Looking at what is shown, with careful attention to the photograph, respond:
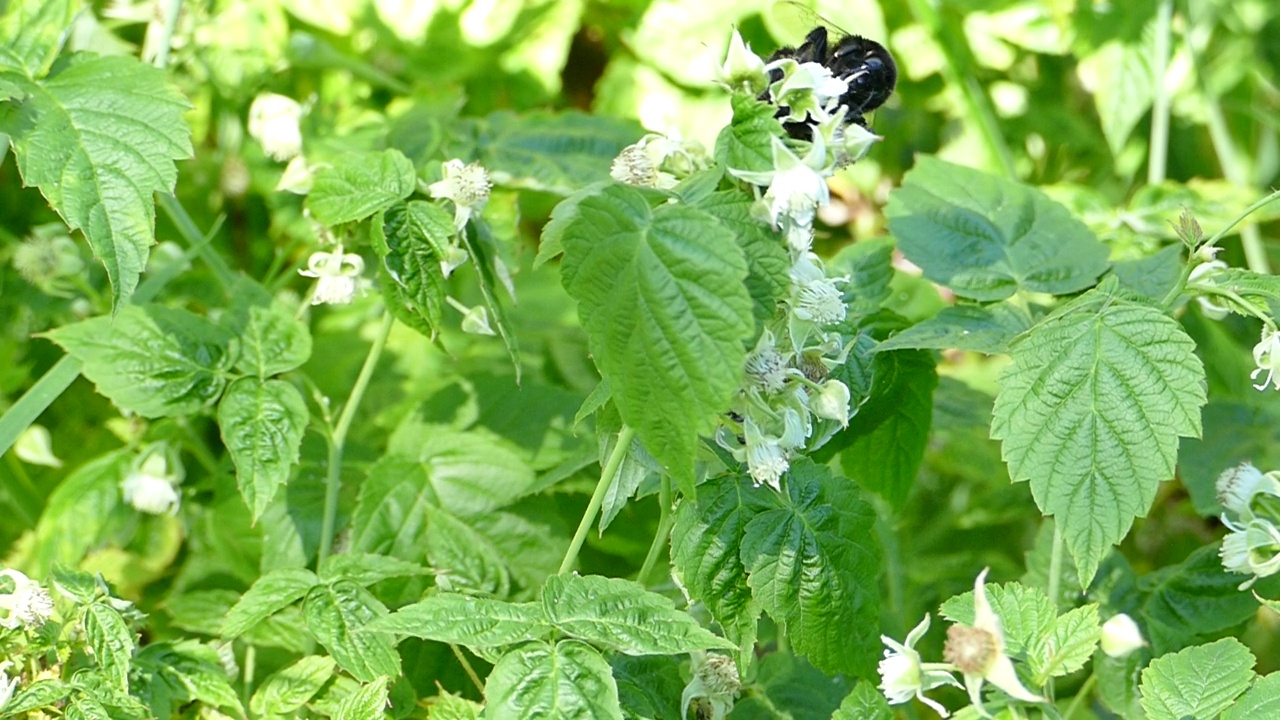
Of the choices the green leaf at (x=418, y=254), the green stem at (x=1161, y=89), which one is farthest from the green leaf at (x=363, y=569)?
the green stem at (x=1161, y=89)

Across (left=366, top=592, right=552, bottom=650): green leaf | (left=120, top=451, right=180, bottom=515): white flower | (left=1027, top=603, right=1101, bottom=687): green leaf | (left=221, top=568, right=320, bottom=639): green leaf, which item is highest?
(left=366, top=592, right=552, bottom=650): green leaf

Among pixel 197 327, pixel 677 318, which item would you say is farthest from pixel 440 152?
pixel 677 318

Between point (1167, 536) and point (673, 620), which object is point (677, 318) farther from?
point (1167, 536)

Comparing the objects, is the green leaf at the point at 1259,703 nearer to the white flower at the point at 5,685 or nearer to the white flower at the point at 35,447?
the white flower at the point at 5,685

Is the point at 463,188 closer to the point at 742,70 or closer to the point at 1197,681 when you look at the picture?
the point at 742,70

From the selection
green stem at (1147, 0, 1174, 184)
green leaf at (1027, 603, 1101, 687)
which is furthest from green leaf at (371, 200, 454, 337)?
green stem at (1147, 0, 1174, 184)

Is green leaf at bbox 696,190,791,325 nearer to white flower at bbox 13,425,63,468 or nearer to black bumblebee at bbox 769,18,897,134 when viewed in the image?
black bumblebee at bbox 769,18,897,134

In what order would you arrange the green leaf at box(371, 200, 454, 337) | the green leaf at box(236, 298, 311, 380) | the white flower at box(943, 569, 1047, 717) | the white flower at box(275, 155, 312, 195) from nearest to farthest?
the white flower at box(943, 569, 1047, 717) → the green leaf at box(371, 200, 454, 337) → the green leaf at box(236, 298, 311, 380) → the white flower at box(275, 155, 312, 195)
